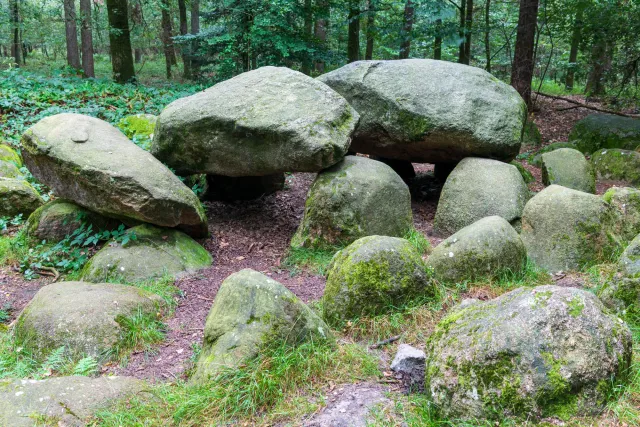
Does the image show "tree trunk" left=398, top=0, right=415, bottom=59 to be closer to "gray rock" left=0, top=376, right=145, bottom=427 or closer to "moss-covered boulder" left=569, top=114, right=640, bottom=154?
"moss-covered boulder" left=569, top=114, right=640, bottom=154

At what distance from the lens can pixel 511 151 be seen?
22.5ft

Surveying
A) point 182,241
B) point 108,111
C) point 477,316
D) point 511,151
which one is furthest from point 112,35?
point 477,316

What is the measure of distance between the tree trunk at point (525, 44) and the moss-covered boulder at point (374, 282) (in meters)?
7.57

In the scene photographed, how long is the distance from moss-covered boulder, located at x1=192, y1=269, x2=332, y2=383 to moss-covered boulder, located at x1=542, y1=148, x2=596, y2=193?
4907mm

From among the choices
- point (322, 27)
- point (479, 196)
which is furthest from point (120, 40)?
point (479, 196)

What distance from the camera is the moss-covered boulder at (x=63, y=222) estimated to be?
6.09 meters

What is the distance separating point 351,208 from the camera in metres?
5.98

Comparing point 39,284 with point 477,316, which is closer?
point 477,316

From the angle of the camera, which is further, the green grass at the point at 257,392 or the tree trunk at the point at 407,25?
the tree trunk at the point at 407,25

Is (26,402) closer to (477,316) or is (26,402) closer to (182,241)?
(477,316)

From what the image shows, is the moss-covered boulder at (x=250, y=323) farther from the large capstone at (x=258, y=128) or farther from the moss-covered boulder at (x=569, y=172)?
the moss-covered boulder at (x=569, y=172)

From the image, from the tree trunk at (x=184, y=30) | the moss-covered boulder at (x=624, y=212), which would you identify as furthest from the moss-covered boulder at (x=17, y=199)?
the tree trunk at (x=184, y=30)

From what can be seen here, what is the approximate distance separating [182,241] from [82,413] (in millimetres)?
3085

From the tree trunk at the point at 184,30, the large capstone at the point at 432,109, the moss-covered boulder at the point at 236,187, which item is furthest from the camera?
the tree trunk at the point at 184,30
